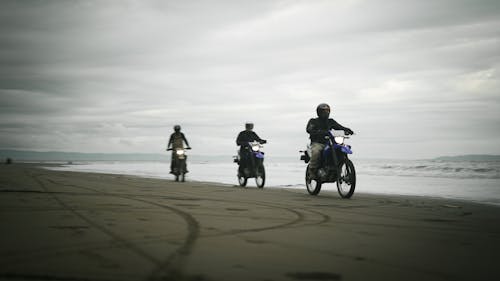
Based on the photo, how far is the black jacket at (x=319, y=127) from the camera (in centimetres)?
1041

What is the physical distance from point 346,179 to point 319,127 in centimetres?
139

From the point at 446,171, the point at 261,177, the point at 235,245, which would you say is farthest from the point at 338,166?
the point at 446,171

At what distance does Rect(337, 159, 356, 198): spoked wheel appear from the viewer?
31.3 ft

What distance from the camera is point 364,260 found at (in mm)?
3207

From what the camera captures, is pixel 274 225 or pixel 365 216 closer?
pixel 274 225

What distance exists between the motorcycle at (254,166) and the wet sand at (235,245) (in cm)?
→ 781

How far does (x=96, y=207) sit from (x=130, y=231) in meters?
2.18

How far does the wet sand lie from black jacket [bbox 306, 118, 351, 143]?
172 inches

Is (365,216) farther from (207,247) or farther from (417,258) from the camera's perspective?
(207,247)

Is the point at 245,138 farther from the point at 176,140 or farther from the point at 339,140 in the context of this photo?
the point at 339,140

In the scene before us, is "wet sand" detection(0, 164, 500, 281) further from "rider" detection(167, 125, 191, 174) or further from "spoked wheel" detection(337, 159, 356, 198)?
"rider" detection(167, 125, 191, 174)

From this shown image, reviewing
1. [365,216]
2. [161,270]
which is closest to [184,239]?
[161,270]

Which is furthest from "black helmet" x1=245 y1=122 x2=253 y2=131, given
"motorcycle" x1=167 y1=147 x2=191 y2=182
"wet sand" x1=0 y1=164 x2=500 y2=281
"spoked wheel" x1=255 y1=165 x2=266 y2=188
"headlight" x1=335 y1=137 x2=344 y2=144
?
"wet sand" x1=0 y1=164 x2=500 y2=281

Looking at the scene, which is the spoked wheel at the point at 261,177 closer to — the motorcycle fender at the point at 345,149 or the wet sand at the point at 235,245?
the motorcycle fender at the point at 345,149
